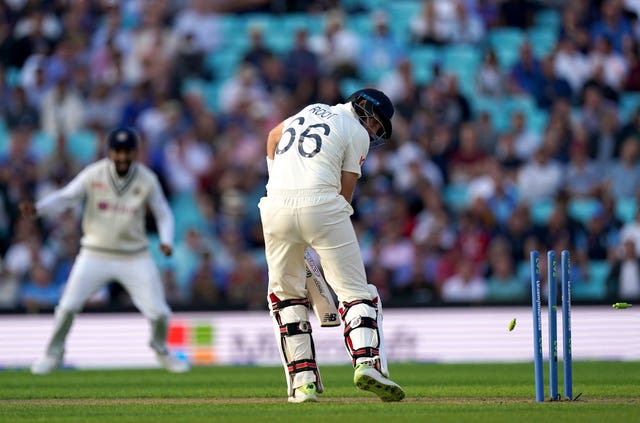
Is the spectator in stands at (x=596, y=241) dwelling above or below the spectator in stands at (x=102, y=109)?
below

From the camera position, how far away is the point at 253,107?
19203mm

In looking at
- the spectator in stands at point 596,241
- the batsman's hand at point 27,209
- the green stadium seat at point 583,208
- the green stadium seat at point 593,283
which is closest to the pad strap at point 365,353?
the batsman's hand at point 27,209

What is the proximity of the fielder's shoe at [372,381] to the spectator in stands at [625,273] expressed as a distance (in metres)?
8.27

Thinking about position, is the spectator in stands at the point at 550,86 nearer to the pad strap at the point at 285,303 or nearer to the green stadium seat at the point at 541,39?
the green stadium seat at the point at 541,39

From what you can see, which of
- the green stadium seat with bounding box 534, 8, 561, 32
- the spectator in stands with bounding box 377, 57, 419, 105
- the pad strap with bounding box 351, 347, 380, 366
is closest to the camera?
the pad strap with bounding box 351, 347, 380, 366

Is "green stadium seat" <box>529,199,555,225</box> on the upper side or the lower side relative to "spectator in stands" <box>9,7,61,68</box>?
lower

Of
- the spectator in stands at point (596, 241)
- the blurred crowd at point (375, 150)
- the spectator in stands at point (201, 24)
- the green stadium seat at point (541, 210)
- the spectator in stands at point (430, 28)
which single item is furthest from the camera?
the spectator in stands at point (201, 24)

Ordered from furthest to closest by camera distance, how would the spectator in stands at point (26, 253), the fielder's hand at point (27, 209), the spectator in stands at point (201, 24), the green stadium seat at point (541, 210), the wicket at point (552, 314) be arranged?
the spectator in stands at point (201, 24), the green stadium seat at point (541, 210), the spectator in stands at point (26, 253), the fielder's hand at point (27, 209), the wicket at point (552, 314)

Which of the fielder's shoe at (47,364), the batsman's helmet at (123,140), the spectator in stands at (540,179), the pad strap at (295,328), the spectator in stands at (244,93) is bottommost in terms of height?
the fielder's shoe at (47,364)

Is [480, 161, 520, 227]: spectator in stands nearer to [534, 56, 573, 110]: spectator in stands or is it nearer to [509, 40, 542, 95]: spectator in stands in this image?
[534, 56, 573, 110]: spectator in stands

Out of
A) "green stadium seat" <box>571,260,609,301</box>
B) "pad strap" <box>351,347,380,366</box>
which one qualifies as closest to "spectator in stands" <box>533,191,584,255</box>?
"green stadium seat" <box>571,260,609,301</box>

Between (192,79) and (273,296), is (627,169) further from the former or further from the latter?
(273,296)

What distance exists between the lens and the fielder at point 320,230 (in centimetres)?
854

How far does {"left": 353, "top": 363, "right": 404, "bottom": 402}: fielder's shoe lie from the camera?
8.27 meters
